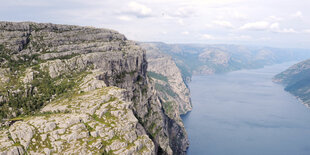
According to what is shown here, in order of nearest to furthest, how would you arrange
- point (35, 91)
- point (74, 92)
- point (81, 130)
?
1. point (81, 130)
2. point (35, 91)
3. point (74, 92)

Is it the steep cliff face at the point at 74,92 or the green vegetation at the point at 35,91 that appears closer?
the steep cliff face at the point at 74,92

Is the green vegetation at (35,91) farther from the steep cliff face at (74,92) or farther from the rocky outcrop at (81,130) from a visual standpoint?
the rocky outcrop at (81,130)

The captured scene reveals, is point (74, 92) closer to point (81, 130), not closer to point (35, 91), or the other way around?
point (35, 91)

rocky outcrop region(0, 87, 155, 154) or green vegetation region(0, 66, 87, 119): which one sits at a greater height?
green vegetation region(0, 66, 87, 119)

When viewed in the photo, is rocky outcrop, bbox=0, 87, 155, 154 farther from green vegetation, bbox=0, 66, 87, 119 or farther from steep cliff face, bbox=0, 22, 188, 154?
green vegetation, bbox=0, 66, 87, 119

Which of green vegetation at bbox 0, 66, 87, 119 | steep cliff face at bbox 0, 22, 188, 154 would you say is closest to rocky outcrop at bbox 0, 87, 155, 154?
steep cliff face at bbox 0, 22, 188, 154

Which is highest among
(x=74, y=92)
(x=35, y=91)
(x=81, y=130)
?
(x=35, y=91)

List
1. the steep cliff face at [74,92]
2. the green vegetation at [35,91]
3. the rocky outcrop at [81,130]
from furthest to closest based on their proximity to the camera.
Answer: the green vegetation at [35,91], the steep cliff face at [74,92], the rocky outcrop at [81,130]

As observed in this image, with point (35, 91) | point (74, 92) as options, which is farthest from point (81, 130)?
point (35, 91)

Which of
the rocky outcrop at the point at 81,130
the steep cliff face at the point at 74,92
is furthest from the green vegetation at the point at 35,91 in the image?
the rocky outcrop at the point at 81,130

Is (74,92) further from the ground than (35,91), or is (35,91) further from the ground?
(35,91)
